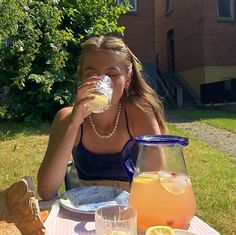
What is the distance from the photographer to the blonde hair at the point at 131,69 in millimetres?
2275

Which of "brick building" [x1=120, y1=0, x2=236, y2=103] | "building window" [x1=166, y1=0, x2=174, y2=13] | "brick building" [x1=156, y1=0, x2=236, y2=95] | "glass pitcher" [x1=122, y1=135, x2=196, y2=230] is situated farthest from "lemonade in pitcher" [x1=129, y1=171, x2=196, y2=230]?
"building window" [x1=166, y1=0, x2=174, y2=13]

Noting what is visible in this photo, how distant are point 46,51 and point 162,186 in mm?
7851

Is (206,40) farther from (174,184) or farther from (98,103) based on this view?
(174,184)

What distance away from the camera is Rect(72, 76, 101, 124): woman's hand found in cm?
181

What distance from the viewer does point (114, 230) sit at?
1146 millimetres

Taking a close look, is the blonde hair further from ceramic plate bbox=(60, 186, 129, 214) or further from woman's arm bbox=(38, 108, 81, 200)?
Answer: ceramic plate bbox=(60, 186, 129, 214)

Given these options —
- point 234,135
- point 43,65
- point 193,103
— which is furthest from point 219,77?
point 43,65

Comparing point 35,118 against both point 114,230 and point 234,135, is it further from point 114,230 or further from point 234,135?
point 114,230

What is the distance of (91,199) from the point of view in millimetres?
1689

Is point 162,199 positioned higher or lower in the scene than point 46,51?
lower

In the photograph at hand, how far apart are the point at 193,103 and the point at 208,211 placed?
13.8 metres

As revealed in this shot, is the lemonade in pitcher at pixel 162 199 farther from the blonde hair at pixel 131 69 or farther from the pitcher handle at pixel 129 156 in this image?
the blonde hair at pixel 131 69

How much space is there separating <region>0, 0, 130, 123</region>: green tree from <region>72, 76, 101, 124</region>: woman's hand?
6.43 meters

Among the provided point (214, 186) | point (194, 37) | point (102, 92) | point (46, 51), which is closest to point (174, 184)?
point (102, 92)
